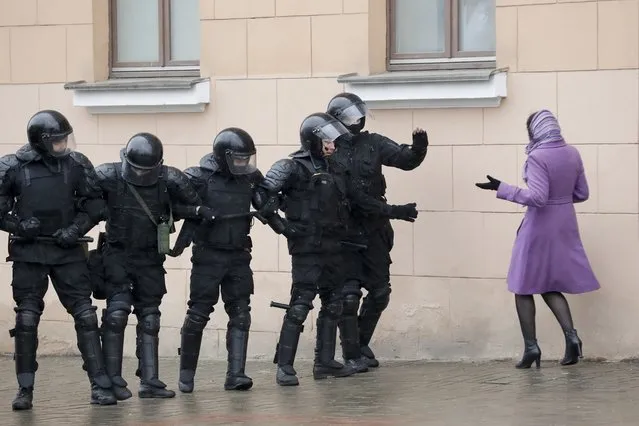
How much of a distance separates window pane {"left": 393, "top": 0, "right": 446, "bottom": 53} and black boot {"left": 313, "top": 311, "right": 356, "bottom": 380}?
2.28 meters

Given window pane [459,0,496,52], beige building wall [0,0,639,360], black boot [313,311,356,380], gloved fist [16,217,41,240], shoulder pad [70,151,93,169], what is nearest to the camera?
gloved fist [16,217,41,240]

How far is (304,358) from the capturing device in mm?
11742

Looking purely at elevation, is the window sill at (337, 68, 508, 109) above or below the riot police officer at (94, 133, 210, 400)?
above

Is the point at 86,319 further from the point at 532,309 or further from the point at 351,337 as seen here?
the point at 532,309

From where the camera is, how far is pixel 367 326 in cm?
1108

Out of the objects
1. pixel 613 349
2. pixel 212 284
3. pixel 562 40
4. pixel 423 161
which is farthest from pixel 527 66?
pixel 212 284

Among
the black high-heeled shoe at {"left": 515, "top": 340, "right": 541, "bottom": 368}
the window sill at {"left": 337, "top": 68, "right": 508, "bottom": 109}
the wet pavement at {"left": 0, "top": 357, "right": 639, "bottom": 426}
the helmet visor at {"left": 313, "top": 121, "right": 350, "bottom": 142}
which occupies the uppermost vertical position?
the window sill at {"left": 337, "top": 68, "right": 508, "bottom": 109}

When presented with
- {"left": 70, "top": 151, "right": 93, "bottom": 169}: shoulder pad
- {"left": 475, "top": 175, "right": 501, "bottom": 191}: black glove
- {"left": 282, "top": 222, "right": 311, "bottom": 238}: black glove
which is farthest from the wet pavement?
{"left": 70, "top": 151, "right": 93, "bottom": 169}: shoulder pad

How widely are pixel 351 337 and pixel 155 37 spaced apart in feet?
10.6

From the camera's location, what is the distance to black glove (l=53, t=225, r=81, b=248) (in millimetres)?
9352

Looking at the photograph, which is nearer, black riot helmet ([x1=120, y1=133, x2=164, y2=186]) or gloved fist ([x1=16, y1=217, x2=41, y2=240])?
gloved fist ([x1=16, y1=217, x2=41, y2=240])

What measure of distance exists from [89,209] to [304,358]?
2.75m

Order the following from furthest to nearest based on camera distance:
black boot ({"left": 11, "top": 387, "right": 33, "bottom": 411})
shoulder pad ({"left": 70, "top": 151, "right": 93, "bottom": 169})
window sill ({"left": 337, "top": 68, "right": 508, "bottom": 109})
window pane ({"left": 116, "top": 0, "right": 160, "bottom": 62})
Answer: window pane ({"left": 116, "top": 0, "right": 160, "bottom": 62})
window sill ({"left": 337, "top": 68, "right": 508, "bottom": 109})
shoulder pad ({"left": 70, "top": 151, "right": 93, "bottom": 169})
black boot ({"left": 11, "top": 387, "right": 33, "bottom": 411})

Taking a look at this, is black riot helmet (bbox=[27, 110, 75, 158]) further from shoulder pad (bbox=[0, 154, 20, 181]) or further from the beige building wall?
the beige building wall
